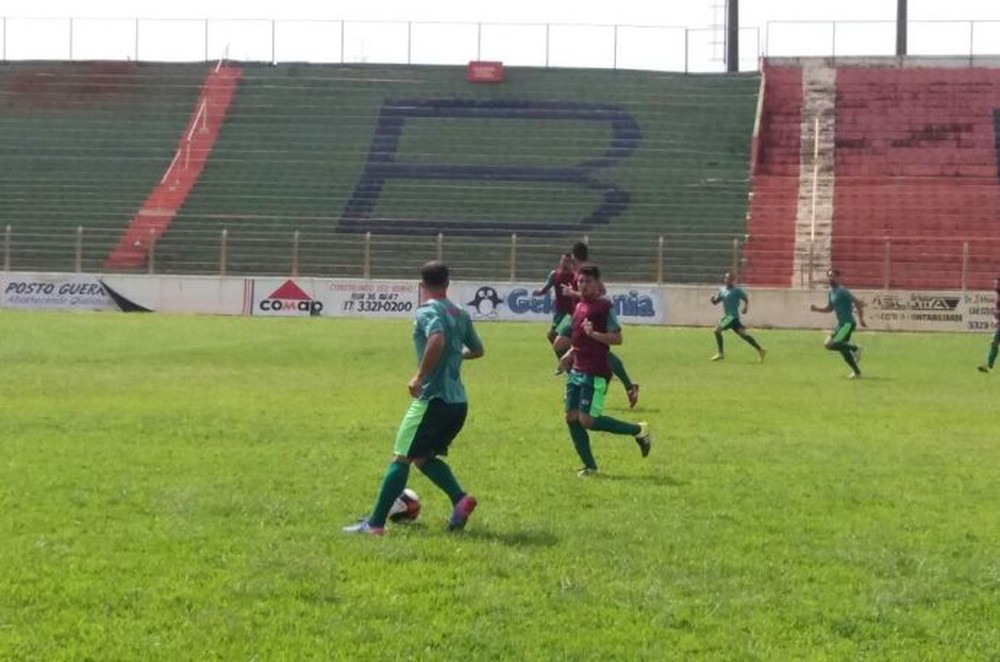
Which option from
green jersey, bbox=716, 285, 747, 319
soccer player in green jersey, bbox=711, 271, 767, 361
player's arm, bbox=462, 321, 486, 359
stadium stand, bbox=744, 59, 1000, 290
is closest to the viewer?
player's arm, bbox=462, 321, 486, 359

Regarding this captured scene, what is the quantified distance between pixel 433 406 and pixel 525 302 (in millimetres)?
32810

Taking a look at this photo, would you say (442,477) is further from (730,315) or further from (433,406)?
(730,315)

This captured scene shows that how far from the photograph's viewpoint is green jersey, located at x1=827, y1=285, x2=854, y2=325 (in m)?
25.0

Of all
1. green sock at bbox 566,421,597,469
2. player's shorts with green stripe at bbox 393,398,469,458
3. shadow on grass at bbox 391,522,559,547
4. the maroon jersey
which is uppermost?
the maroon jersey

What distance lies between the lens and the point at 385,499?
9.08 metres

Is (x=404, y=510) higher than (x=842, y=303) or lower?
lower

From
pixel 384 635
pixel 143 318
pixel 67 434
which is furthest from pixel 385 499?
pixel 143 318

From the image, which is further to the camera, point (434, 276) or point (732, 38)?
point (732, 38)

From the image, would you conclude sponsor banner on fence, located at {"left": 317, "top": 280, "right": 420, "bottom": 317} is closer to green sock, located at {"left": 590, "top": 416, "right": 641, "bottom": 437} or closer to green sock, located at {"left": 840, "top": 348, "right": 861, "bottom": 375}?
green sock, located at {"left": 840, "top": 348, "right": 861, "bottom": 375}

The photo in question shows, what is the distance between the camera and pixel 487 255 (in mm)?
46406

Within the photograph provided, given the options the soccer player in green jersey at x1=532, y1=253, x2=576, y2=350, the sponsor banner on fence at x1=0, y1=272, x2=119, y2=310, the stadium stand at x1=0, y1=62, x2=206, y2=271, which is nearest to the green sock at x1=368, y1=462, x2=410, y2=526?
the soccer player in green jersey at x1=532, y1=253, x2=576, y2=350

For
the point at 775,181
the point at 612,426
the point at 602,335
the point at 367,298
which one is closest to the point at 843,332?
the point at 612,426

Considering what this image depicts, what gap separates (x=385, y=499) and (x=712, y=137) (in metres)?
45.3

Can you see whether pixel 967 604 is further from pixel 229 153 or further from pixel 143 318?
pixel 229 153
